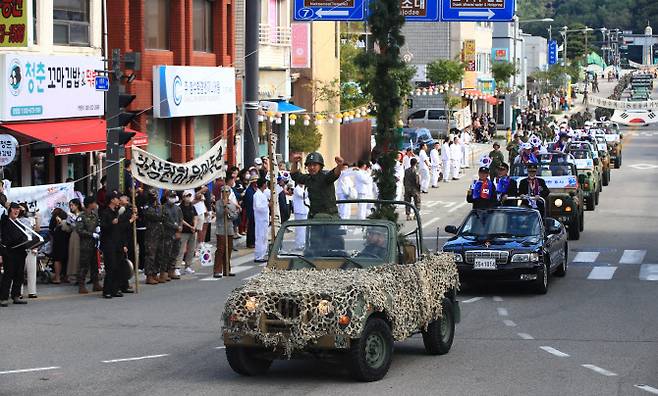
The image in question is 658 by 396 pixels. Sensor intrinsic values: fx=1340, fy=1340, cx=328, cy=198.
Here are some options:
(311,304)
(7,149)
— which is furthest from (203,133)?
(311,304)

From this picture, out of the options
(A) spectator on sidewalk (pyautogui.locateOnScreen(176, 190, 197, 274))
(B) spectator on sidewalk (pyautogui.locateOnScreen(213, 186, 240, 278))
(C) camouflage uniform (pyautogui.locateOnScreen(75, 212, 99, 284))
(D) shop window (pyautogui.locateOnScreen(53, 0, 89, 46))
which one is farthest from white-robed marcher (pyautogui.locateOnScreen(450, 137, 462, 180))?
(C) camouflage uniform (pyautogui.locateOnScreen(75, 212, 99, 284))

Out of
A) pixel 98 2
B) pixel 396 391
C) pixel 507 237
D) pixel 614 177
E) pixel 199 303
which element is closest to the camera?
pixel 396 391

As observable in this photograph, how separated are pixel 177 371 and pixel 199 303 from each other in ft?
20.5

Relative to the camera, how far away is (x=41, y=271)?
23109mm

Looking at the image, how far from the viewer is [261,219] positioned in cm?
2717

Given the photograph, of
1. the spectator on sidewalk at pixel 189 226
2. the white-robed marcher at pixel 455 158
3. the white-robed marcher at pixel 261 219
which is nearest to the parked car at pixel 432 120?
the white-robed marcher at pixel 455 158

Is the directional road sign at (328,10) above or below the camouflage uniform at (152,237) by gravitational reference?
above

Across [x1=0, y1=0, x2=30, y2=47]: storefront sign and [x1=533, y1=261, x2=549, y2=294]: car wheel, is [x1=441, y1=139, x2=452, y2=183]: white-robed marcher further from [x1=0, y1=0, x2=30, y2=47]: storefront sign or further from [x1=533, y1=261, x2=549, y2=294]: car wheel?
[x1=533, y1=261, x2=549, y2=294]: car wheel

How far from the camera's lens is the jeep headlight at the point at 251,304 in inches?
528

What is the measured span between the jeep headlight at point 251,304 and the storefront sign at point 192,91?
20.8m

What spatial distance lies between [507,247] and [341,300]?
8682 millimetres

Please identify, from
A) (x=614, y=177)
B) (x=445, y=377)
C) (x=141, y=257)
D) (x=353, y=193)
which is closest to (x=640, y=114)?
(x=614, y=177)

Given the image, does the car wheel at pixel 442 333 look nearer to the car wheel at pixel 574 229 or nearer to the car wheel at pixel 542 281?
the car wheel at pixel 542 281

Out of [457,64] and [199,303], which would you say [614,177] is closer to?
[457,64]
